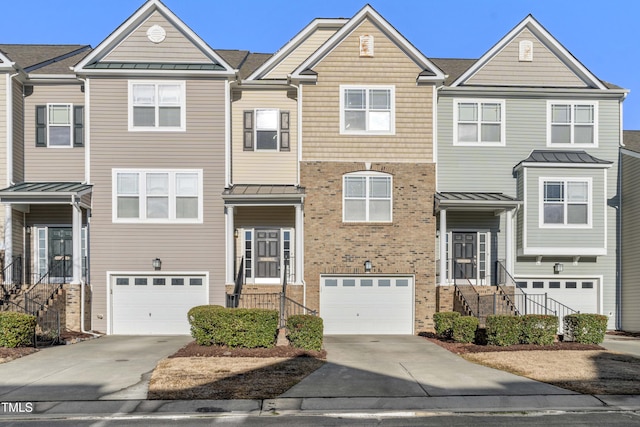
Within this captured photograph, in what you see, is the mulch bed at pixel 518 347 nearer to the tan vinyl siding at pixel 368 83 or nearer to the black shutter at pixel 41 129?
the tan vinyl siding at pixel 368 83

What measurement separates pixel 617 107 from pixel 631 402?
45.7 ft

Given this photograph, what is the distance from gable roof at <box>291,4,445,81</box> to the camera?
2094 centimetres

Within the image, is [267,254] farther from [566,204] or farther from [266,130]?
[566,204]

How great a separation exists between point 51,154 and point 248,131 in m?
6.57

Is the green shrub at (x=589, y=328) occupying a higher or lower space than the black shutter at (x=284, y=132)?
lower

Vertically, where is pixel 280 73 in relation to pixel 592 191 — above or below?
above

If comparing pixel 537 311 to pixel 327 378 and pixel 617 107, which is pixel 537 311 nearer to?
pixel 617 107

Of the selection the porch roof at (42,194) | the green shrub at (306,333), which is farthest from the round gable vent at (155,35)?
the green shrub at (306,333)

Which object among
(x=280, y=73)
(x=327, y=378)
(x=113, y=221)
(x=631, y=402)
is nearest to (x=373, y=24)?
(x=280, y=73)

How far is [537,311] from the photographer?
2198 centimetres

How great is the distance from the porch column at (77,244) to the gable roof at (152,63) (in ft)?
15.2

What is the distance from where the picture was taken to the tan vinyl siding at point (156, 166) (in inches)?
804

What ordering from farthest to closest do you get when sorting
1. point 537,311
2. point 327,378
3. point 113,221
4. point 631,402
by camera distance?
point 537,311
point 113,221
point 327,378
point 631,402

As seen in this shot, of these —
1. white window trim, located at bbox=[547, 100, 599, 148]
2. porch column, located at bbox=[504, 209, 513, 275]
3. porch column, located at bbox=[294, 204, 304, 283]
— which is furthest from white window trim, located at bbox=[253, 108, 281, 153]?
white window trim, located at bbox=[547, 100, 599, 148]
